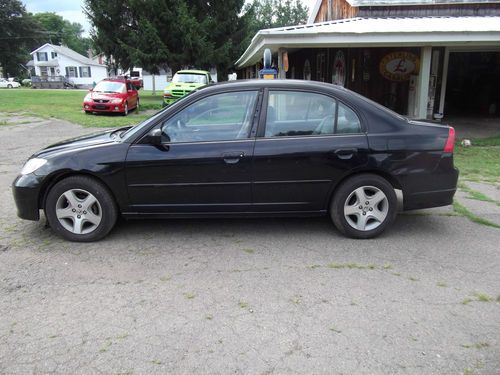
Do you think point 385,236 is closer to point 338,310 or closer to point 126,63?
point 338,310

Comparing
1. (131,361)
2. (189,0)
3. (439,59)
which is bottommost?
(131,361)

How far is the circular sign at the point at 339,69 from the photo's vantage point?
632 inches

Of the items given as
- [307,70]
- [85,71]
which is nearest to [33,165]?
[307,70]

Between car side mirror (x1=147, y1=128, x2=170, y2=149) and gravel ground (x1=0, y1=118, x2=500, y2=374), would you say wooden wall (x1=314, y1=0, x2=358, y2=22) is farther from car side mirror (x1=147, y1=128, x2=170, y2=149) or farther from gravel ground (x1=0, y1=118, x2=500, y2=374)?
car side mirror (x1=147, y1=128, x2=170, y2=149)

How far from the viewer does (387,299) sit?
349cm

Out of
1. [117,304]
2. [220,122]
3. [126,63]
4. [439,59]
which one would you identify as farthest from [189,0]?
[117,304]

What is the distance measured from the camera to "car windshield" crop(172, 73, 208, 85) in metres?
20.5

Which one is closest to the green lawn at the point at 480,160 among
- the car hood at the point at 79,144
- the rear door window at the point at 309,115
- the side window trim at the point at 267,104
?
the rear door window at the point at 309,115

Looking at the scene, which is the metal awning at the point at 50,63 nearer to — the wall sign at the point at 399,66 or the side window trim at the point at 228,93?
the wall sign at the point at 399,66

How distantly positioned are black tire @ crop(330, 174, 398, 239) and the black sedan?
1cm

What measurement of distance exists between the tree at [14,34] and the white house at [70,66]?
2946 mm

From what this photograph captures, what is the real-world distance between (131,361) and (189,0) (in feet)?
95.2

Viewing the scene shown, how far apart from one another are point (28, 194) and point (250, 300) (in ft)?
8.62

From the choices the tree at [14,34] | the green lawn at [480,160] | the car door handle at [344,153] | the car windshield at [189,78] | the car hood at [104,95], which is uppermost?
the tree at [14,34]
